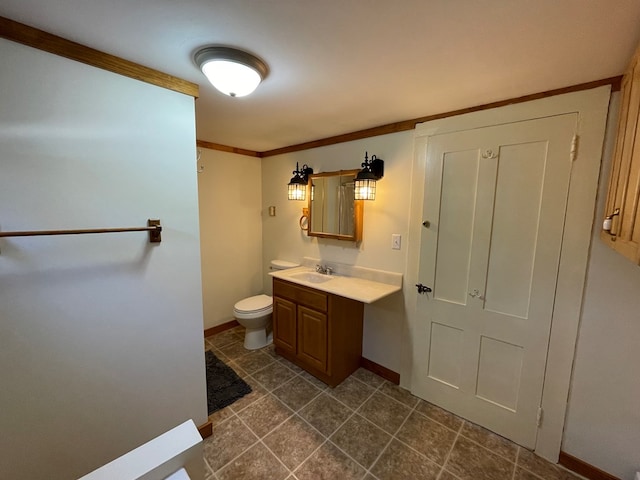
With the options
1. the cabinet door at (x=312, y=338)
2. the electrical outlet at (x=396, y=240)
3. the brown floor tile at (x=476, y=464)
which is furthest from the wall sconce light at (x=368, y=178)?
the brown floor tile at (x=476, y=464)

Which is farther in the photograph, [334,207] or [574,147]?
[334,207]

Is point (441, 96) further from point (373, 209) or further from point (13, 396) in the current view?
point (13, 396)

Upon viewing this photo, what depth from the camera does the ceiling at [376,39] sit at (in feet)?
2.91

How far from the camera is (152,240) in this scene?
4.60 feet

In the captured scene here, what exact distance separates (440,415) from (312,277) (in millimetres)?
1484

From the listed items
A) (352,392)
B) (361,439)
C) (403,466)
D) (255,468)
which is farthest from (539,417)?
(255,468)

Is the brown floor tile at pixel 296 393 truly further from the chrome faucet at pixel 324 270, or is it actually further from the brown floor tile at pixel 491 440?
the brown floor tile at pixel 491 440

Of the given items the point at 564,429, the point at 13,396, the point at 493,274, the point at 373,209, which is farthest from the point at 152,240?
the point at 564,429

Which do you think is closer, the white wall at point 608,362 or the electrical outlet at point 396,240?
the white wall at point 608,362

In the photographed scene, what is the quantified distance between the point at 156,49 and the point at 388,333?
2.42m

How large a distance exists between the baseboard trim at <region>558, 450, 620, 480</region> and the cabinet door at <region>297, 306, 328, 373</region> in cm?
155

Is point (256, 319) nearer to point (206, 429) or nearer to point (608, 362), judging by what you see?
point (206, 429)

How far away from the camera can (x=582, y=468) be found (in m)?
1.47

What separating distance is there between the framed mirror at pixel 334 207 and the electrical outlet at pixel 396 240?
0.32m
